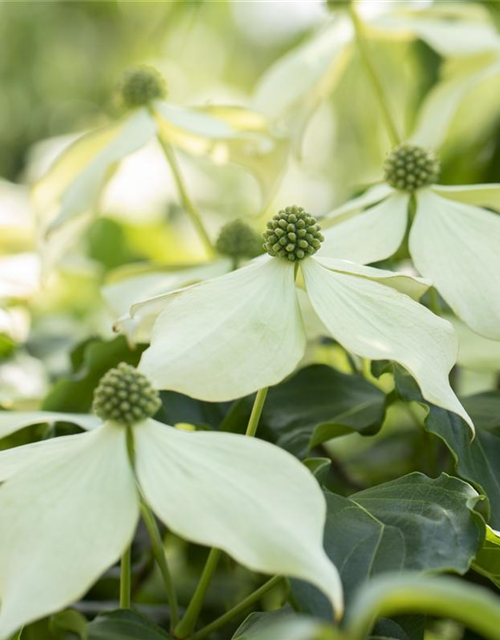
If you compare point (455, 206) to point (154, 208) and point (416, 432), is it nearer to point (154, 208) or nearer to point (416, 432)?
point (416, 432)

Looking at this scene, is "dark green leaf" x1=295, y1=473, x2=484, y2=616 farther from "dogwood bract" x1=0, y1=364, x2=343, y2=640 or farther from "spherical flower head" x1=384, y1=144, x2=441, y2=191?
"spherical flower head" x1=384, y1=144, x2=441, y2=191

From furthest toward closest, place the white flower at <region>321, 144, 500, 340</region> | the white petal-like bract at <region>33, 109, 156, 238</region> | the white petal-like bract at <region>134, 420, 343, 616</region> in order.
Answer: the white petal-like bract at <region>33, 109, 156, 238</region> → the white flower at <region>321, 144, 500, 340</region> → the white petal-like bract at <region>134, 420, 343, 616</region>

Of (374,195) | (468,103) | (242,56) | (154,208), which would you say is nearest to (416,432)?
(374,195)

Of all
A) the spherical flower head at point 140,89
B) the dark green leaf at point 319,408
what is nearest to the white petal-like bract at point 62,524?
the dark green leaf at point 319,408

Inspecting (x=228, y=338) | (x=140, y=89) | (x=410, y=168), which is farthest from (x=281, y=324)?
(x=140, y=89)

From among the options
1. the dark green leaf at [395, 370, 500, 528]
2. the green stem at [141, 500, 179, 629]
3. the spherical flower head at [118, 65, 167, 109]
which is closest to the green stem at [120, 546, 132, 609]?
the green stem at [141, 500, 179, 629]

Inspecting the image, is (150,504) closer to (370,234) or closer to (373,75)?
(370,234)
